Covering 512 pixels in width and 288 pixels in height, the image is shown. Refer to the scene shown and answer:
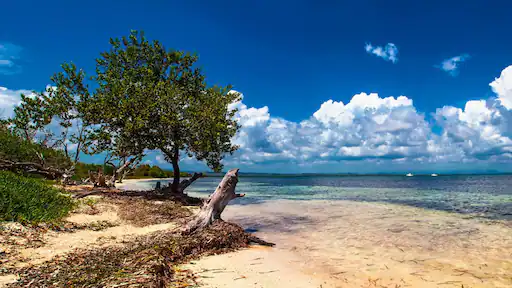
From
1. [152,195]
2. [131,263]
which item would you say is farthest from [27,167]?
[131,263]

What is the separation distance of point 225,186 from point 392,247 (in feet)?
21.6

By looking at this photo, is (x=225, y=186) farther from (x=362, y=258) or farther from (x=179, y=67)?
(x=179, y=67)

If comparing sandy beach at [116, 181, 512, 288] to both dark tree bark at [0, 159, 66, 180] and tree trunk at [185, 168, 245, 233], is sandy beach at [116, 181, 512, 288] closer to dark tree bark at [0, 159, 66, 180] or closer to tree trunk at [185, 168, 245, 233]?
tree trunk at [185, 168, 245, 233]

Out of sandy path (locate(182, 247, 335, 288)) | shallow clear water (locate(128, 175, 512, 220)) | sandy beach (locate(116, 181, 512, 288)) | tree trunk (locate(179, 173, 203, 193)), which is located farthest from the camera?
tree trunk (locate(179, 173, 203, 193))

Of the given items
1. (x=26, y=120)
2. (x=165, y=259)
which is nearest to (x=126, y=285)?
(x=165, y=259)

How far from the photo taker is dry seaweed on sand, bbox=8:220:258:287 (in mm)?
4781

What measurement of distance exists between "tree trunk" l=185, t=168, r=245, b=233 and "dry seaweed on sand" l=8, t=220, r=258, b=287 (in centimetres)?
66

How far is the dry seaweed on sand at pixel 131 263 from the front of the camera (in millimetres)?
4781

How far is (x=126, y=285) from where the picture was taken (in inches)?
180

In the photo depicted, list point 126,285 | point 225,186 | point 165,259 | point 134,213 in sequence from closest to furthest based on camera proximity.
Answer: point 126,285 < point 165,259 < point 225,186 < point 134,213

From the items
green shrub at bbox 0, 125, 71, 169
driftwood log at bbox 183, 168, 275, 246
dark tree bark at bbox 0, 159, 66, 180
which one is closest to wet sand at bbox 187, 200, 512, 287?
driftwood log at bbox 183, 168, 275, 246

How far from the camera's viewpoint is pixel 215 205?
1029 centimetres

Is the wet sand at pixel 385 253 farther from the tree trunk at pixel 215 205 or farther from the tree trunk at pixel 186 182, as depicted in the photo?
the tree trunk at pixel 186 182

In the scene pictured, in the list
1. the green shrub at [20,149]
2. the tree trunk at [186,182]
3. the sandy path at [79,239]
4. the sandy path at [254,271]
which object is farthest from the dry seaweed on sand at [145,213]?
the green shrub at [20,149]
